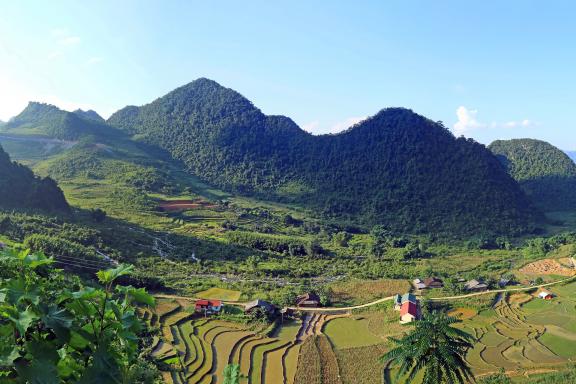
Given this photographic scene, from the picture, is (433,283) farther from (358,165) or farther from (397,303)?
(358,165)

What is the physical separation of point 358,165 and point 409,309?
8405 centimetres

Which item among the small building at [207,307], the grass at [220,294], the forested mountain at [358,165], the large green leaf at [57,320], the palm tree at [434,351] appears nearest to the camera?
the large green leaf at [57,320]

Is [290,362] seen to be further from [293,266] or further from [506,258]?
[506,258]

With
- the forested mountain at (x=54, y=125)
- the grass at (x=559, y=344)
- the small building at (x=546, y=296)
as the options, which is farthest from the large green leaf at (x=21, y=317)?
the forested mountain at (x=54, y=125)

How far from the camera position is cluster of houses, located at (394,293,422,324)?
3666 cm

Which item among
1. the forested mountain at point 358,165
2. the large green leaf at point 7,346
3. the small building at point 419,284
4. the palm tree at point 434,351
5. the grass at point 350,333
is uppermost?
the forested mountain at point 358,165

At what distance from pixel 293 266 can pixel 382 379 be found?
32.5 metres

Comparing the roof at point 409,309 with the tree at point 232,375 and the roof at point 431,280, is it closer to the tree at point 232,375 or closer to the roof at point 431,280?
the roof at point 431,280

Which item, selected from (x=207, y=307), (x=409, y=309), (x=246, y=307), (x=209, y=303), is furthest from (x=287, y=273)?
(x=409, y=309)

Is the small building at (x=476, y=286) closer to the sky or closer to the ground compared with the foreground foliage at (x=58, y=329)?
closer to the ground

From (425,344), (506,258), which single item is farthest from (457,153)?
(425,344)

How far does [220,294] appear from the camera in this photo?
4397 centimetres

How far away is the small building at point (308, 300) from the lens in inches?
1668

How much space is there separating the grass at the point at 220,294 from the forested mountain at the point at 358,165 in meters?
55.8
